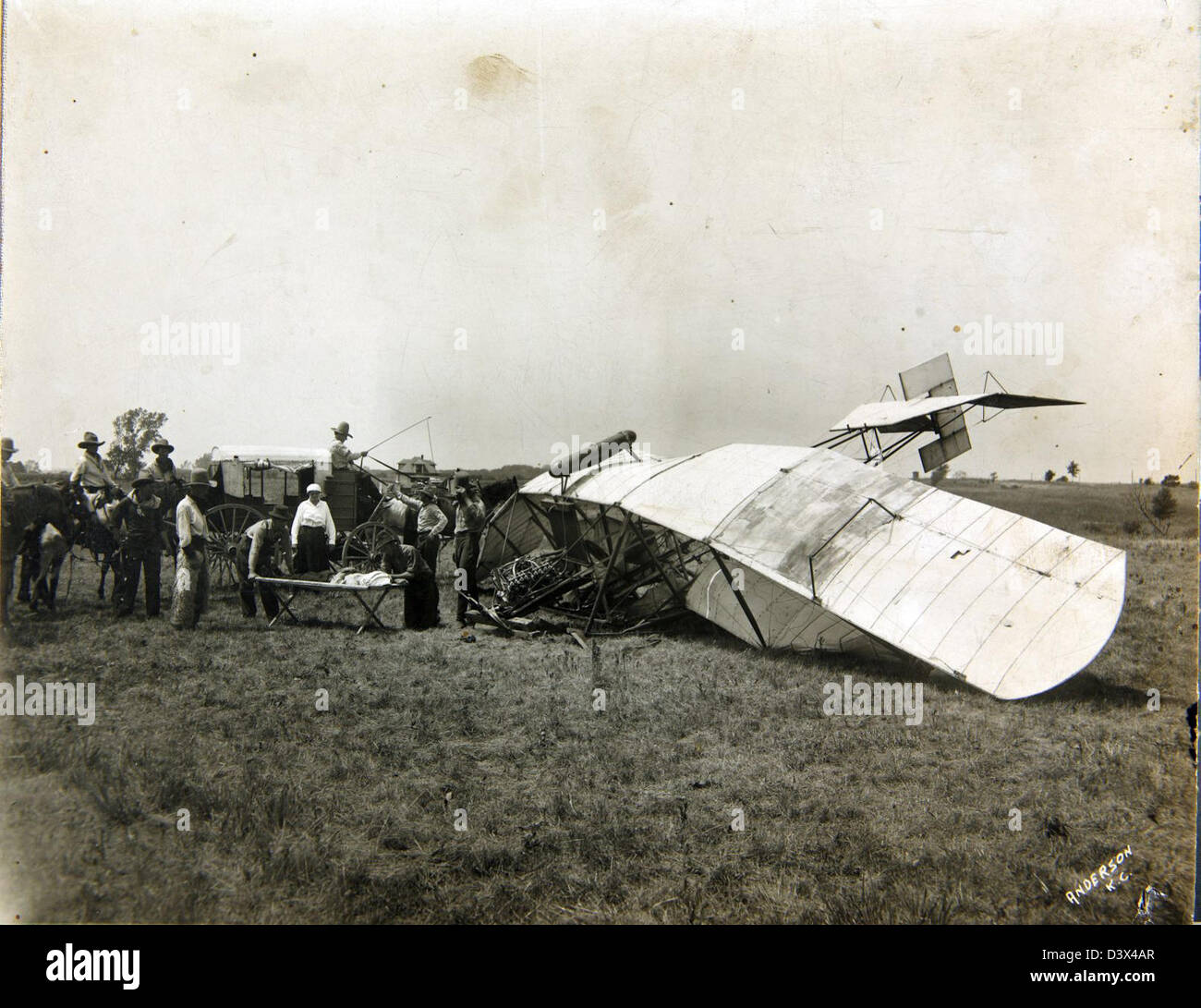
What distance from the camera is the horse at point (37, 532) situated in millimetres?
7238

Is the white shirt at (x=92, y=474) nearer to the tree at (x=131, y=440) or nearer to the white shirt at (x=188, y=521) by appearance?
the tree at (x=131, y=440)

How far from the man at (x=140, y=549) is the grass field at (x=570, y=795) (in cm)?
124

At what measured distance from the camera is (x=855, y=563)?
6129 mm

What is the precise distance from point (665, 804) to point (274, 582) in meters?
5.83

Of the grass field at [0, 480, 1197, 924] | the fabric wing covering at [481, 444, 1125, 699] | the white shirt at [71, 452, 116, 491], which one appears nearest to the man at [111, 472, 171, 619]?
the white shirt at [71, 452, 116, 491]

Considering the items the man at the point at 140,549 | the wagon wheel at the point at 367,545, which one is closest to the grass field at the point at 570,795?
the man at the point at 140,549

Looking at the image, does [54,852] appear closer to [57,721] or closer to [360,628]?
[57,721]

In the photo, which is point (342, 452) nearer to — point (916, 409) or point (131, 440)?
point (131, 440)

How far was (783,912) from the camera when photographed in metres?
3.08

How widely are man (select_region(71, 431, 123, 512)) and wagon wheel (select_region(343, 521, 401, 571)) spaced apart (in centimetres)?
330

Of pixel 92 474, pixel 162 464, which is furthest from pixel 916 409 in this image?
pixel 92 474

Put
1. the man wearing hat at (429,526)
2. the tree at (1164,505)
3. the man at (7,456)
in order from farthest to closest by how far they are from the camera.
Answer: the tree at (1164,505)
the man wearing hat at (429,526)
the man at (7,456)

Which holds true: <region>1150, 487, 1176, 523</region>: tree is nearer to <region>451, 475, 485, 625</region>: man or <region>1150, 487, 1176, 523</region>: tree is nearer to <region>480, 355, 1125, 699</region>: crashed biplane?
<region>480, 355, 1125, 699</region>: crashed biplane

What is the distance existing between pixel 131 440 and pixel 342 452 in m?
3.72
